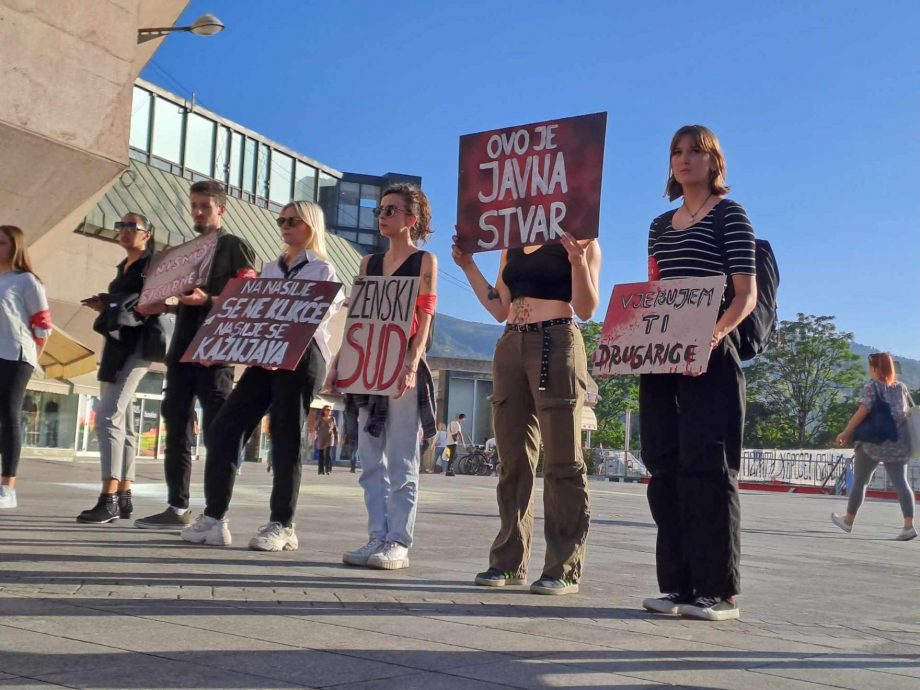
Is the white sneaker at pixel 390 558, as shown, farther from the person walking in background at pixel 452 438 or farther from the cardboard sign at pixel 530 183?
the person walking in background at pixel 452 438

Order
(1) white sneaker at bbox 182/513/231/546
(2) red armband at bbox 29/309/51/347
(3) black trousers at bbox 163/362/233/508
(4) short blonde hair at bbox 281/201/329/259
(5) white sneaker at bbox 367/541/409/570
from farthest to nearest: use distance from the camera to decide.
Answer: (2) red armband at bbox 29/309/51/347 < (3) black trousers at bbox 163/362/233/508 < (4) short blonde hair at bbox 281/201/329/259 < (1) white sneaker at bbox 182/513/231/546 < (5) white sneaker at bbox 367/541/409/570

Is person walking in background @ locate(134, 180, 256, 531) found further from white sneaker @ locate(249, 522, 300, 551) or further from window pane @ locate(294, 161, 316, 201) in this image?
window pane @ locate(294, 161, 316, 201)

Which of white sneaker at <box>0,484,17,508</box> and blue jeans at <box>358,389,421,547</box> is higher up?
blue jeans at <box>358,389,421,547</box>

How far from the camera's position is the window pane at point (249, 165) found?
50312 mm

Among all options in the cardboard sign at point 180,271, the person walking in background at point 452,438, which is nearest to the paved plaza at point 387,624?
the cardboard sign at point 180,271

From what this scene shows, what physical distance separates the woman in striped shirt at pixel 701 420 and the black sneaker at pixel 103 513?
388 cm

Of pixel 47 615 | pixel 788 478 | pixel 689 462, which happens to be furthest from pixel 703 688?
pixel 788 478

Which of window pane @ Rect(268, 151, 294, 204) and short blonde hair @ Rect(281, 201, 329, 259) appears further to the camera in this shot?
window pane @ Rect(268, 151, 294, 204)

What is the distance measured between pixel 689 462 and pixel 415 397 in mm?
1722

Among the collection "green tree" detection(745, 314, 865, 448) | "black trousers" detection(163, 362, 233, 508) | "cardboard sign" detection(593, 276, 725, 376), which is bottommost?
"black trousers" detection(163, 362, 233, 508)

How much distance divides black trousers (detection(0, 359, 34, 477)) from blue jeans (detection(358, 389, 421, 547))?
3020 millimetres

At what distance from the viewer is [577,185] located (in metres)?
5.04

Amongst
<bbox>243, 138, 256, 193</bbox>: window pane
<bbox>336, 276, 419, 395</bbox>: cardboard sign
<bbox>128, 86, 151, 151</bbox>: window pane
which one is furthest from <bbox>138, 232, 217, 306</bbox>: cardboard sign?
<bbox>243, 138, 256, 193</bbox>: window pane

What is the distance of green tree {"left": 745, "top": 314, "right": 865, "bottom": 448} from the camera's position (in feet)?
263
